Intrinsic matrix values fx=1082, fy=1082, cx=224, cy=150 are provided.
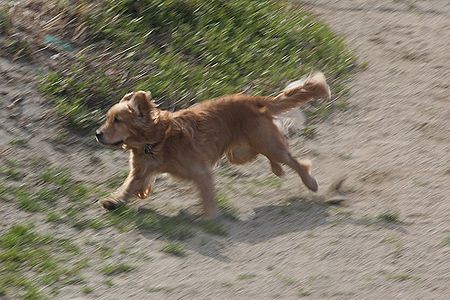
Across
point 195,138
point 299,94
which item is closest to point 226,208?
point 195,138

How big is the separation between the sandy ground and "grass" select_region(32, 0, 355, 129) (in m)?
0.38

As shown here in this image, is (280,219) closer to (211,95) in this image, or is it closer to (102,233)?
(102,233)

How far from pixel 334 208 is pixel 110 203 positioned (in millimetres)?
1769

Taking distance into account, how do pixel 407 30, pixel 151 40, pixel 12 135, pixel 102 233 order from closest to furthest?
1. pixel 102 233
2. pixel 12 135
3. pixel 151 40
4. pixel 407 30

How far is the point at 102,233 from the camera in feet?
26.2

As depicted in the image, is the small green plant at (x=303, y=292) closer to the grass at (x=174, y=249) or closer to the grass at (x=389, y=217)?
the grass at (x=174, y=249)

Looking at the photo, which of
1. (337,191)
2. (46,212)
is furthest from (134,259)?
(337,191)

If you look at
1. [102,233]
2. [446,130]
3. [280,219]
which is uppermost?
[102,233]

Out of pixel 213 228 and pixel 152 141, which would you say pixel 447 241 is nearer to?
pixel 213 228

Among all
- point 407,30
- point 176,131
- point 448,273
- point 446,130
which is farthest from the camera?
point 407,30

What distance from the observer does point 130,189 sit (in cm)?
841

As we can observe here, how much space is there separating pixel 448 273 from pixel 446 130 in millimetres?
2996

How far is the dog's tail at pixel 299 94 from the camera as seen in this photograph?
355 inches

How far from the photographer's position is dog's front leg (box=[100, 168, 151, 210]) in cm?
834
